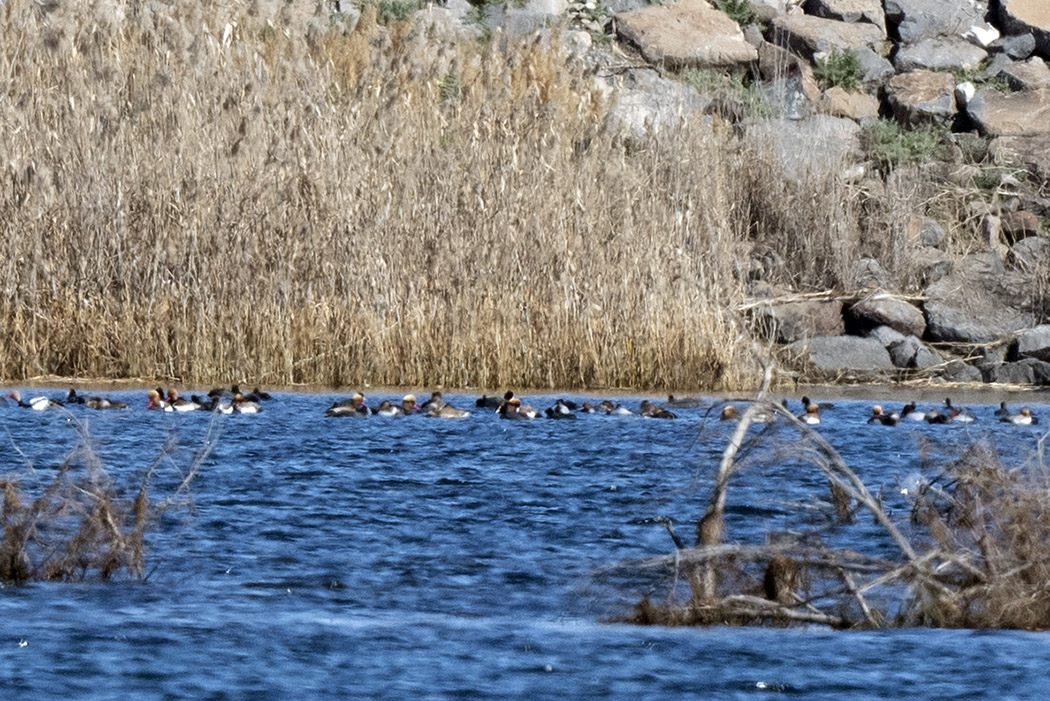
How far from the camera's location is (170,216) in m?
16.5

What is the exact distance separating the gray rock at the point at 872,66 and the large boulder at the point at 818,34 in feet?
0.91

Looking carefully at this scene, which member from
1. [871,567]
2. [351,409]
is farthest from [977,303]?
[871,567]

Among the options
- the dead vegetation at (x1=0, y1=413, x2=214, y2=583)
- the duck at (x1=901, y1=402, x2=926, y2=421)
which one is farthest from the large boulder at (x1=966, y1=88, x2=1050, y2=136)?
the dead vegetation at (x1=0, y1=413, x2=214, y2=583)

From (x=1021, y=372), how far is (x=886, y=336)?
5.27ft

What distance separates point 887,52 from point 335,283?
15.9 metres

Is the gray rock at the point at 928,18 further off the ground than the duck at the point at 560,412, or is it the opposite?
the gray rock at the point at 928,18

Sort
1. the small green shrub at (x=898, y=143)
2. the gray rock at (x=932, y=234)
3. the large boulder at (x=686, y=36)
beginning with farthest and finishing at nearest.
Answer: the large boulder at (x=686, y=36)
the small green shrub at (x=898, y=143)
the gray rock at (x=932, y=234)

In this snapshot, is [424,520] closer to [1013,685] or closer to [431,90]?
[1013,685]

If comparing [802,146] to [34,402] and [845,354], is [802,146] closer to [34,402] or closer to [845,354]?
[845,354]

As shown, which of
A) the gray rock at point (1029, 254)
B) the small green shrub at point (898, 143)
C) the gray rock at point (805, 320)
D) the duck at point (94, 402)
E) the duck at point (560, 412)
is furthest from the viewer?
the small green shrub at point (898, 143)

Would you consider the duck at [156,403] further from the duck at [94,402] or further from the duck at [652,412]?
the duck at [652,412]

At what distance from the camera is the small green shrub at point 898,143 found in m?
25.8

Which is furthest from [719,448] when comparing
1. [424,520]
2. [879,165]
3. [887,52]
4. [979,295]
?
[887,52]

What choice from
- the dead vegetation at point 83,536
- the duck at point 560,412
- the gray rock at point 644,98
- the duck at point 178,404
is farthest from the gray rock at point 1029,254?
the dead vegetation at point 83,536
